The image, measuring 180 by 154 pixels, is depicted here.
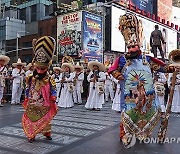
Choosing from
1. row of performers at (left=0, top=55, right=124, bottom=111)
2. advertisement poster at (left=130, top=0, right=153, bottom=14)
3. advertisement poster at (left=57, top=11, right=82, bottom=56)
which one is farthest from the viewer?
advertisement poster at (left=130, top=0, right=153, bottom=14)

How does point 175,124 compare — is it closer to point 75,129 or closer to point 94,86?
point 75,129

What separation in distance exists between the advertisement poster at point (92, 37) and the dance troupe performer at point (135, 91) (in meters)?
23.7

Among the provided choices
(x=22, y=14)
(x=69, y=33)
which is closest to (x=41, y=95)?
(x=69, y=33)

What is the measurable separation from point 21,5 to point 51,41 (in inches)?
1720

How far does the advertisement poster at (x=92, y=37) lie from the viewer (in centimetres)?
2947

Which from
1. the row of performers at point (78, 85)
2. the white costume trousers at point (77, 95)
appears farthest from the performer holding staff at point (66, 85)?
the white costume trousers at point (77, 95)

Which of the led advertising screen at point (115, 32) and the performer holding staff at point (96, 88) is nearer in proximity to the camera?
the performer holding staff at point (96, 88)

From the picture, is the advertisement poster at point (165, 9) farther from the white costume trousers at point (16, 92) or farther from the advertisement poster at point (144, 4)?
the white costume trousers at point (16, 92)

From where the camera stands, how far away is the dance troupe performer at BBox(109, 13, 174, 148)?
5.17 m

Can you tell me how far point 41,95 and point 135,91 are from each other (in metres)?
1.87

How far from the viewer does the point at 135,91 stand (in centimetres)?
521

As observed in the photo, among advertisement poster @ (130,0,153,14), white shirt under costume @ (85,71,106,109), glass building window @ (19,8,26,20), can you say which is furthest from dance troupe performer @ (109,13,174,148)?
glass building window @ (19,8,26,20)

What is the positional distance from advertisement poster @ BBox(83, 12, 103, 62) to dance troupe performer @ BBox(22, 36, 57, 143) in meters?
23.2

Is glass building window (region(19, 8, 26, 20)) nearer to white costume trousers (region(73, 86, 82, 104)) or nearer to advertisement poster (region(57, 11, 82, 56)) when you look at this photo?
advertisement poster (region(57, 11, 82, 56))
